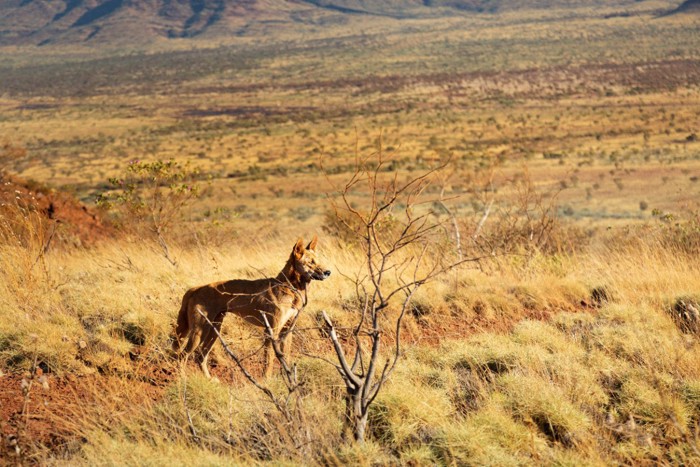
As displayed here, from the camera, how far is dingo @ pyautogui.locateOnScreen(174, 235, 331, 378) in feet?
15.4

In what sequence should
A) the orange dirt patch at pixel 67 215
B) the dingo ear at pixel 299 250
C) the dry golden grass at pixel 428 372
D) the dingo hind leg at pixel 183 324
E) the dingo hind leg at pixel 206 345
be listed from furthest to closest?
the orange dirt patch at pixel 67 215
the dingo hind leg at pixel 183 324
the dingo hind leg at pixel 206 345
the dingo ear at pixel 299 250
the dry golden grass at pixel 428 372

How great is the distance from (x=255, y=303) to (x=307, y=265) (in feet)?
1.51

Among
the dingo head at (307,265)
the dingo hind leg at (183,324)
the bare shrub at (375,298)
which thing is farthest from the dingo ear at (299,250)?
the dingo hind leg at (183,324)

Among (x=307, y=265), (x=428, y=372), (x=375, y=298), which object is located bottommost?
(x=428, y=372)

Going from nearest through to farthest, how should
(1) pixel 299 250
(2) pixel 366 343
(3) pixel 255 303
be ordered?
1. (1) pixel 299 250
2. (3) pixel 255 303
3. (2) pixel 366 343

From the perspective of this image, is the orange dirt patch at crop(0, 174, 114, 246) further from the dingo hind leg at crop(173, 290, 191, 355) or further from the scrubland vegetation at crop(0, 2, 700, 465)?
the dingo hind leg at crop(173, 290, 191, 355)

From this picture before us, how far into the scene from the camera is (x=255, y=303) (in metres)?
4.81

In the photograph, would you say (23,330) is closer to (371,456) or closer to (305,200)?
(371,456)

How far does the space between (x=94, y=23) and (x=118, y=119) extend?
142505 mm

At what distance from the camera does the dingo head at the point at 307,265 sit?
466 cm

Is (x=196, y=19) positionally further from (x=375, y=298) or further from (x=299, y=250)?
(x=299, y=250)

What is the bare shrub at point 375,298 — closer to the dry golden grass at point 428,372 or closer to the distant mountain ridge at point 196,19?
the dry golden grass at point 428,372

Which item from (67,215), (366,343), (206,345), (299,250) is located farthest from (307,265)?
(67,215)

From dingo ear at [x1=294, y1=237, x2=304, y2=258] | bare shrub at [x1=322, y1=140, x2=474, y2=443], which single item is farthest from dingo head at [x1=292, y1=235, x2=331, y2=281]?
bare shrub at [x1=322, y1=140, x2=474, y2=443]
